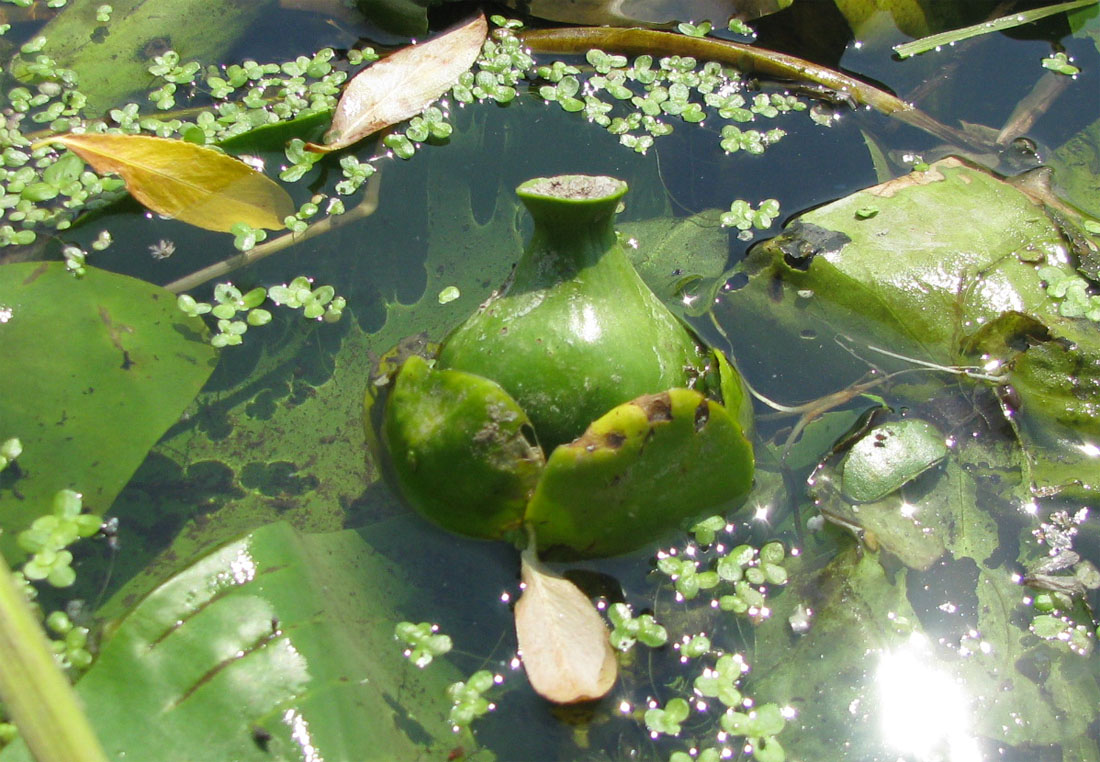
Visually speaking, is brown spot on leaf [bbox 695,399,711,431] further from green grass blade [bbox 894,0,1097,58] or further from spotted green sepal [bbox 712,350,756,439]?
green grass blade [bbox 894,0,1097,58]

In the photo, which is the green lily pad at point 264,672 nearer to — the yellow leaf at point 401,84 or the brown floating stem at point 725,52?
the yellow leaf at point 401,84

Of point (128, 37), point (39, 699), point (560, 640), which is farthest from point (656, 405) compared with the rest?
point (128, 37)

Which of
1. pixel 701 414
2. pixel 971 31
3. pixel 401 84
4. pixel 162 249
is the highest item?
pixel 971 31

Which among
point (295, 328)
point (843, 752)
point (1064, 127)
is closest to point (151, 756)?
point (295, 328)

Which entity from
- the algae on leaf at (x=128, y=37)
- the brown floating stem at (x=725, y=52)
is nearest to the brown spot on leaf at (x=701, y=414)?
the brown floating stem at (x=725, y=52)

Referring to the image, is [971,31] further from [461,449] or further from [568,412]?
[461,449]

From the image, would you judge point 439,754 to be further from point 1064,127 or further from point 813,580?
point 1064,127
